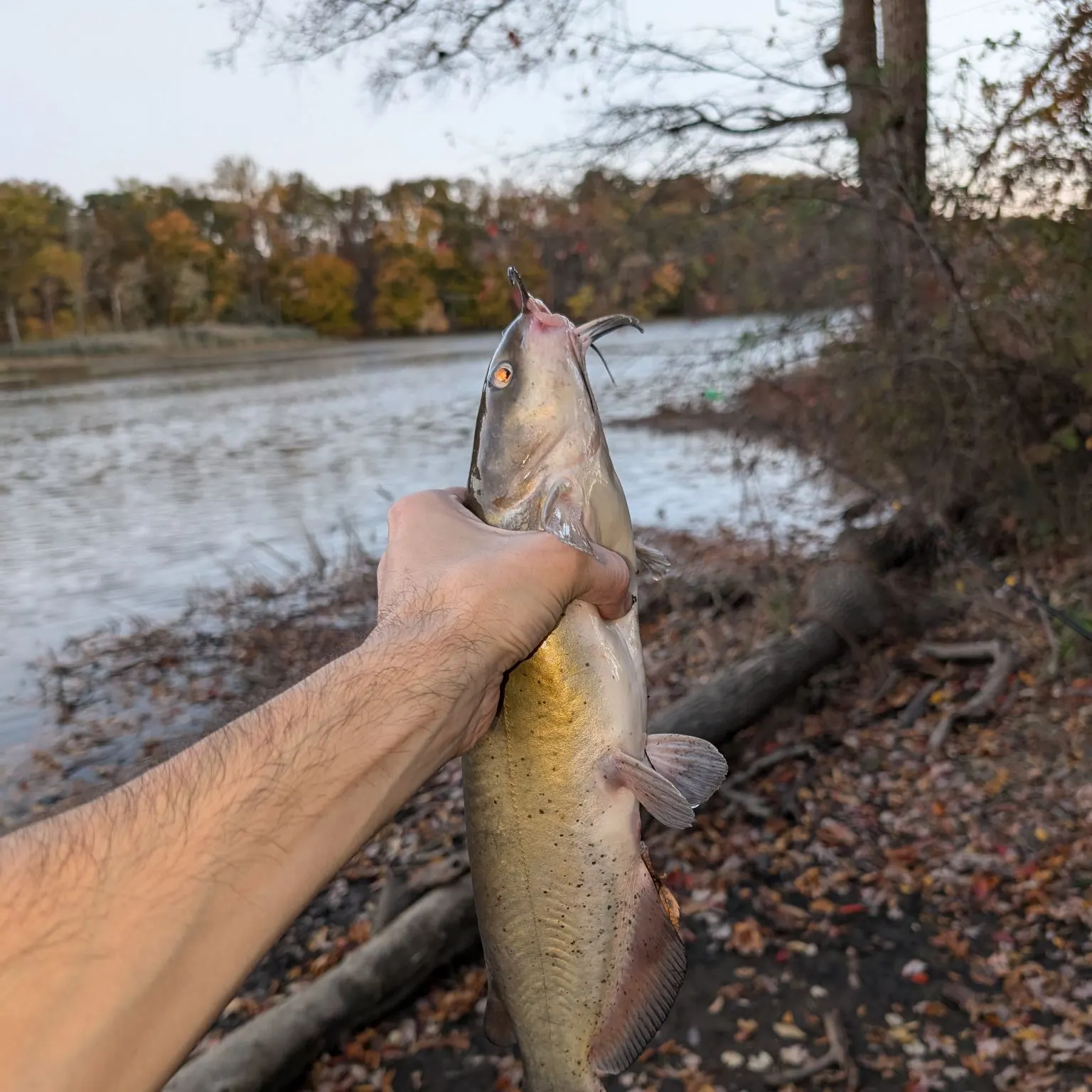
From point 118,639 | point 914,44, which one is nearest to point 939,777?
point 914,44

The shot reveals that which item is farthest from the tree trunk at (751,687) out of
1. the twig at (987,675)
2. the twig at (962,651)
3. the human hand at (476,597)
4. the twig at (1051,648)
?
the human hand at (476,597)

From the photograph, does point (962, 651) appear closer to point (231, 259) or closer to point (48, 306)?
point (231, 259)

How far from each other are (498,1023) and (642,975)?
32 centimetres

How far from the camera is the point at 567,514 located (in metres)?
1.80

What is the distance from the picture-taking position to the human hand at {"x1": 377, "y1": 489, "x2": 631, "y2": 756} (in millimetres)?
1624

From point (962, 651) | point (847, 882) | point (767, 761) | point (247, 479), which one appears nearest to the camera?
point (847, 882)

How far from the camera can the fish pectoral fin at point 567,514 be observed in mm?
1765

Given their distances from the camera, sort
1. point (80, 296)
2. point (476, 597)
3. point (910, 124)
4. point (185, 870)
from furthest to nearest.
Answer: point (80, 296) < point (910, 124) < point (476, 597) < point (185, 870)

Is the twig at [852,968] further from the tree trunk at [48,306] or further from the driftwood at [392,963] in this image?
the tree trunk at [48,306]

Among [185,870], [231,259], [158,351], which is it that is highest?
[231,259]

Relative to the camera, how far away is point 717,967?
3.94 metres

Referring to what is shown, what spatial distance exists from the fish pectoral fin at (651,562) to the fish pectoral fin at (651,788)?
0.44 m

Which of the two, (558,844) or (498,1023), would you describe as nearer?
(558,844)

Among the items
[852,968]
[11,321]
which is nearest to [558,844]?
[852,968]
